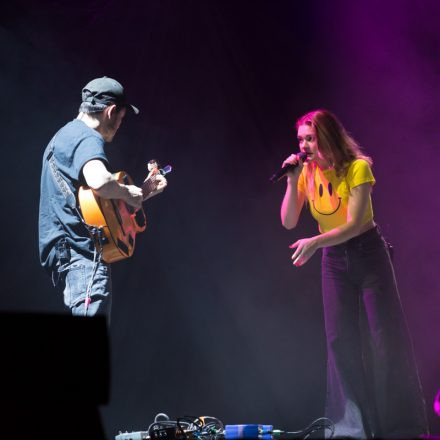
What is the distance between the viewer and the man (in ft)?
9.22

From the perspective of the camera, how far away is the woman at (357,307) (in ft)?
9.53

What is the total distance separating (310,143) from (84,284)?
1241mm

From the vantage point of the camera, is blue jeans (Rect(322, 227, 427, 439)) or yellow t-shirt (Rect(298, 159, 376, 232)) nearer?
blue jeans (Rect(322, 227, 427, 439))

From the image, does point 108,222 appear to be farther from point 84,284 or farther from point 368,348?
point 368,348

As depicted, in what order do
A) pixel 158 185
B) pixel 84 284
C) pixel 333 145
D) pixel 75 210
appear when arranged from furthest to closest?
pixel 158 185 < pixel 333 145 < pixel 75 210 < pixel 84 284

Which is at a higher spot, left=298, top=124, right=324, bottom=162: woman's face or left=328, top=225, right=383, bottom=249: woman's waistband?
left=298, top=124, right=324, bottom=162: woman's face

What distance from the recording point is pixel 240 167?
13.9ft

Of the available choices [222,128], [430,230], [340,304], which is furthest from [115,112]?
[430,230]

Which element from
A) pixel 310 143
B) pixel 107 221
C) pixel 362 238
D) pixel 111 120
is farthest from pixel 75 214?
pixel 362 238

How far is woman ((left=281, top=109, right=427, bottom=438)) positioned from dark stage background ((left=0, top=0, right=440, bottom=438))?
1060 mm

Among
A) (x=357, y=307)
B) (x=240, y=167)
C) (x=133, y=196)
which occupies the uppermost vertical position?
(x=240, y=167)

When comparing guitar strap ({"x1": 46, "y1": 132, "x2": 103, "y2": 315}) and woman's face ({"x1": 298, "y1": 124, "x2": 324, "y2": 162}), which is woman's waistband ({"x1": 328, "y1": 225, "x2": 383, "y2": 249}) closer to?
woman's face ({"x1": 298, "y1": 124, "x2": 324, "y2": 162})

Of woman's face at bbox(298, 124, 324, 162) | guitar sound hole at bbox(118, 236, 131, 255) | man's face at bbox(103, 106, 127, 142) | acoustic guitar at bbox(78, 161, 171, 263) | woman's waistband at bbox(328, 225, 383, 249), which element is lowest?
woman's waistband at bbox(328, 225, 383, 249)

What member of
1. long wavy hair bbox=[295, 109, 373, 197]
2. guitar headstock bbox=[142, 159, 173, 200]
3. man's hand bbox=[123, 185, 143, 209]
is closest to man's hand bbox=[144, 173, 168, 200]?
guitar headstock bbox=[142, 159, 173, 200]
